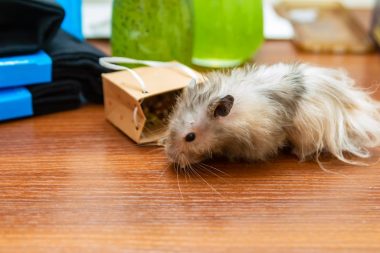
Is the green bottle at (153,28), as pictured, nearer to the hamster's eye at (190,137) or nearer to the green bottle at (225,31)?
the green bottle at (225,31)

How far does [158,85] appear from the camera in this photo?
29.5 inches

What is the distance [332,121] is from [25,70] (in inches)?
16.7

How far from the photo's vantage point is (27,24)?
2.77ft

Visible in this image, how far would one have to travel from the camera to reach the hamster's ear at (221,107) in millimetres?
655

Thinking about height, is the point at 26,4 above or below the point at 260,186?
above

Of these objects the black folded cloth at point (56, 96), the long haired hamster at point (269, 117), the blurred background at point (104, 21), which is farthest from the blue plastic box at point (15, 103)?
the blurred background at point (104, 21)

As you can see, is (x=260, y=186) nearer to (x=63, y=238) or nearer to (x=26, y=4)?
(x=63, y=238)

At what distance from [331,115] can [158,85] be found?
0.75 feet

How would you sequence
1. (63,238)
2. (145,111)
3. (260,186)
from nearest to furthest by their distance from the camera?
(63,238) → (260,186) → (145,111)

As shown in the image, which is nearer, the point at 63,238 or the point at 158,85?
the point at 63,238

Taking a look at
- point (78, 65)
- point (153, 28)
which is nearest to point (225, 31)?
point (153, 28)

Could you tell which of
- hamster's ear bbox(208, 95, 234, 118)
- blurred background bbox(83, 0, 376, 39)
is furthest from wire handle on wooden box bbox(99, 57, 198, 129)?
blurred background bbox(83, 0, 376, 39)

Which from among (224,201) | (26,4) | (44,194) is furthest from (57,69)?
(224,201)

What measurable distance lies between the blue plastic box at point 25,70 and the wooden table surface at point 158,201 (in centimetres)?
7
